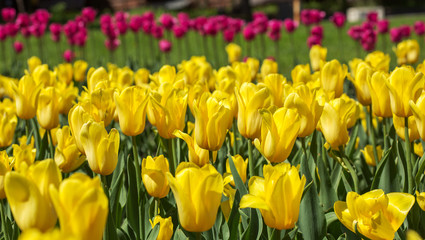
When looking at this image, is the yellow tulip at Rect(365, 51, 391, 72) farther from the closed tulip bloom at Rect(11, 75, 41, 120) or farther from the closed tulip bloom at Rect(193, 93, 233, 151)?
the closed tulip bloom at Rect(11, 75, 41, 120)

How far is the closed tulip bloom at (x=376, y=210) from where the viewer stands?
4.63ft

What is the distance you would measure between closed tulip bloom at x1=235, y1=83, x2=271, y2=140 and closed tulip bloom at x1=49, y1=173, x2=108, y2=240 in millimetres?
940

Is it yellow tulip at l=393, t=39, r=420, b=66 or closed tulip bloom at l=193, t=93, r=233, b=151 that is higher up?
closed tulip bloom at l=193, t=93, r=233, b=151

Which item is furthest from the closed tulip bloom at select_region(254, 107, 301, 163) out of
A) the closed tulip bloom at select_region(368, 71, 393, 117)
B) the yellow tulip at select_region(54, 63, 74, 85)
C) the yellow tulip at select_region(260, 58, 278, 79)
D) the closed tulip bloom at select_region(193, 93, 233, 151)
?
the yellow tulip at select_region(54, 63, 74, 85)

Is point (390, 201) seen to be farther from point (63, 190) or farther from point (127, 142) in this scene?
point (127, 142)

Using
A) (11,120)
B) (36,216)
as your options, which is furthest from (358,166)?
(36,216)

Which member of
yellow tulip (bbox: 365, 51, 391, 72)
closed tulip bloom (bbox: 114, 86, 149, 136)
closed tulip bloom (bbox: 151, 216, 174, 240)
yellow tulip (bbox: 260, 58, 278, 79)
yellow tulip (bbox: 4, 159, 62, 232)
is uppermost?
yellow tulip (bbox: 4, 159, 62, 232)

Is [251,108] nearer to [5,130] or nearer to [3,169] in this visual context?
[3,169]

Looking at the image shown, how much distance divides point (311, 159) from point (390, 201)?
0.78 metres

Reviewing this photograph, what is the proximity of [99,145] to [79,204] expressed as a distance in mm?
605

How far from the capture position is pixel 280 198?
136cm

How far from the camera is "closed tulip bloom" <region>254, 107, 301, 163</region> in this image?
5.42 feet

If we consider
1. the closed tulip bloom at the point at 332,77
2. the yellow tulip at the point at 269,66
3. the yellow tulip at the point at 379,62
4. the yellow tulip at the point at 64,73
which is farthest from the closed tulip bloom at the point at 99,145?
the yellow tulip at the point at 64,73

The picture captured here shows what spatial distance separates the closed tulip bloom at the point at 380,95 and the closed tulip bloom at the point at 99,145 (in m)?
1.00
